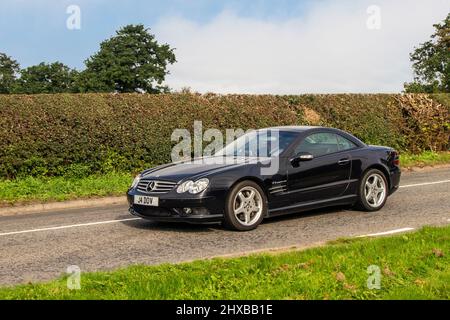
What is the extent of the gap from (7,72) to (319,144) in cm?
6998

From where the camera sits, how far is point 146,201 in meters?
8.55

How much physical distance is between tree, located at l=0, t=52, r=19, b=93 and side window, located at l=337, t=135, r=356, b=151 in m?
64.0

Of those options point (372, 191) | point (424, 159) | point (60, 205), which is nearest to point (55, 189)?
point (60, 205)

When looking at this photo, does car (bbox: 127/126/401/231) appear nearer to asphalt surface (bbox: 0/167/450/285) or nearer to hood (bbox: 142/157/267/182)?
hood (bbox: 142/157/267/182)

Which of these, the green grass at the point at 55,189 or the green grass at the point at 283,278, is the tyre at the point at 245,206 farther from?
the green grass at the point at 55,189

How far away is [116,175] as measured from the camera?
587 inches

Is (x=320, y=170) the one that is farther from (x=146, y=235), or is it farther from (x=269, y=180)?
(x=146, y=235)

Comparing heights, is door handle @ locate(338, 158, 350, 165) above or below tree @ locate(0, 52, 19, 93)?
below

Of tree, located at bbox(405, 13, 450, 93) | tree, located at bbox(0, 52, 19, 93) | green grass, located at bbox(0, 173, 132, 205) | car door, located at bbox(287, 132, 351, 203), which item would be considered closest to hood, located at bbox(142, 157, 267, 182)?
car door, located at bbox(287, 132, 351, 203)

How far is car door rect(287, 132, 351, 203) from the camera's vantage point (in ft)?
29.6

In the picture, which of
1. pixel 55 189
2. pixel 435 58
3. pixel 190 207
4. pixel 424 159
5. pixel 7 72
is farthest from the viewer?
pixel 7 72

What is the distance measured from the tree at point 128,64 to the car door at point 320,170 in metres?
55.2

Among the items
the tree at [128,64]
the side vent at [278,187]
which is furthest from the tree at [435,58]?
the side vent at [278,187]
